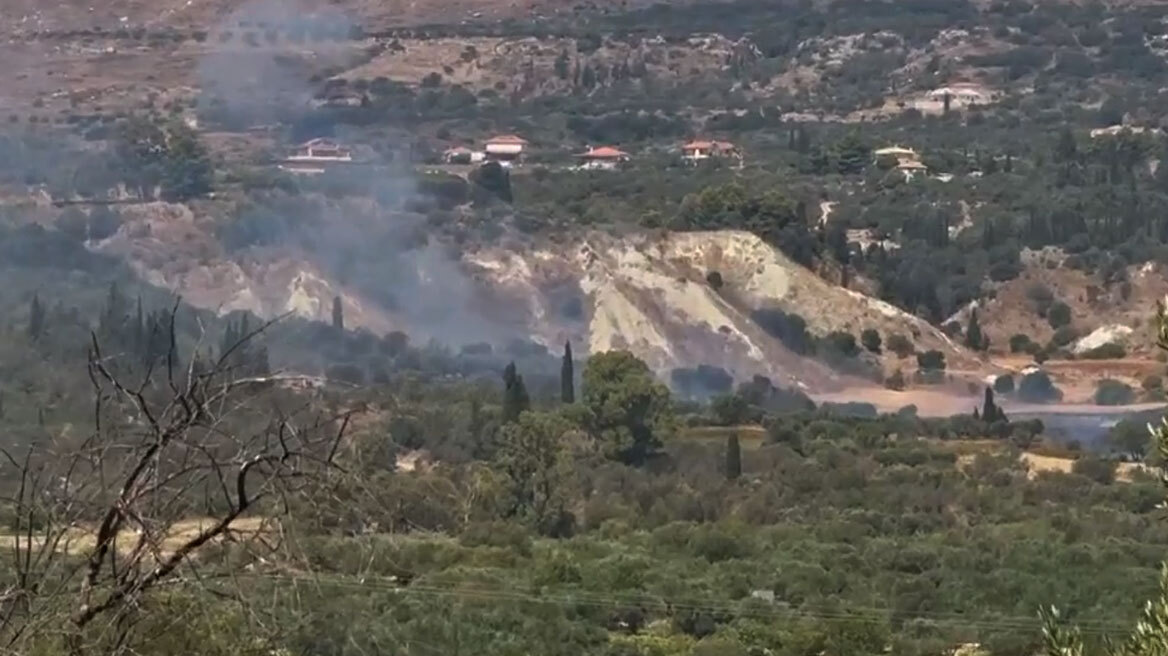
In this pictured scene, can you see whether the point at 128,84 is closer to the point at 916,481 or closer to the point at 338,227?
the point at 338,227

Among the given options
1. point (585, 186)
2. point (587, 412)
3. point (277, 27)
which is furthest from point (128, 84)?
point (587, 412)

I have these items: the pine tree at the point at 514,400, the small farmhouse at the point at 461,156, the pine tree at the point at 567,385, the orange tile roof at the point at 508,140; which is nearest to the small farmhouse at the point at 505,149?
the orange tile roof at the point at 508,140

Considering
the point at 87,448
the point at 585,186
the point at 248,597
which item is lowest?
the point at 585,186

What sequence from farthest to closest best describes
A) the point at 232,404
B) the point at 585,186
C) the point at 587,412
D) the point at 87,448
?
the point at 585,186 → the point at 587,412 → the point at 232,404 → the point at 87,448

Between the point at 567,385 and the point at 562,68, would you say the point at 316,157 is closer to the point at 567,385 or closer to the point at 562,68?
the point at 562,68

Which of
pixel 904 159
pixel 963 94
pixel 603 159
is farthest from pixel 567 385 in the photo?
pixel 963 94

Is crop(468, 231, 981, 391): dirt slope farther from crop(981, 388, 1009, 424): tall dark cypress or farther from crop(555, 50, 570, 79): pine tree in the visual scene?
crop(555, 50, 570, 79): pine tree
